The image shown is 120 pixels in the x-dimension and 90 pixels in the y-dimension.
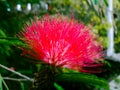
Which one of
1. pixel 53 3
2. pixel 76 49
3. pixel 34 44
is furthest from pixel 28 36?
pixel 53 3

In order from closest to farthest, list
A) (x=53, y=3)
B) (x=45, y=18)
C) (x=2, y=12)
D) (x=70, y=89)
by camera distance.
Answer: (x=45, y=18) < (x=2, y=12) < (x=70, y=89) < (x=53, y=3)

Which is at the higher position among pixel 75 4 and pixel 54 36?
pixel 75 4

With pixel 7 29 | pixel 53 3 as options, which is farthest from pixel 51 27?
pixel 53 3

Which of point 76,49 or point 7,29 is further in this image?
point 7,29

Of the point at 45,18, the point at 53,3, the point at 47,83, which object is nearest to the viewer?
the point at 47,83

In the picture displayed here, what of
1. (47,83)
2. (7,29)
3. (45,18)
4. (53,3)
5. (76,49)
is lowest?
(47,83)

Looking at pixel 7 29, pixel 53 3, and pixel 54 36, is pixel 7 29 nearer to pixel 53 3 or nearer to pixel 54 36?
pixel 53 3
